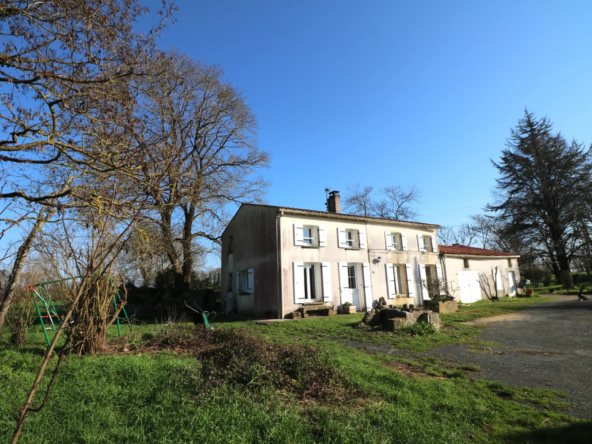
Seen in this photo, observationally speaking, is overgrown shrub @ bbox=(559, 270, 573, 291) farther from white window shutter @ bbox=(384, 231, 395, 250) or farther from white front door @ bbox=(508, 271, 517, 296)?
white window shutter @ bbox=(384, 231, 395, 250)

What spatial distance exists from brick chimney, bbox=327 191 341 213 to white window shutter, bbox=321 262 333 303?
12.8 ft

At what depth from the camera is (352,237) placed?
15.8 metres

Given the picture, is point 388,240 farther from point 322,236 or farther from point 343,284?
point 322,236

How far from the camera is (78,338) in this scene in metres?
5.42

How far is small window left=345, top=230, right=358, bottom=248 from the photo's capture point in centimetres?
1553

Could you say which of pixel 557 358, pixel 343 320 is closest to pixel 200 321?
pixel 343 320

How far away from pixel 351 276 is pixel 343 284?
0.89 metres

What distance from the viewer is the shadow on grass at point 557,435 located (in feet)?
9.73

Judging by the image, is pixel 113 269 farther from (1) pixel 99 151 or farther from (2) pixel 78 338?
(1) pixel 99 151

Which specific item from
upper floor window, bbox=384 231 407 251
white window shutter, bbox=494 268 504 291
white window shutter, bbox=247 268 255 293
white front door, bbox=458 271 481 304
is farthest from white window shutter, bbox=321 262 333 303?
white window shutter, bbox=494 268 504 291

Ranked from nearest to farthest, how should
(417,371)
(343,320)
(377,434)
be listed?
1. (377,434)
2. (417,371)
3. (343,320)

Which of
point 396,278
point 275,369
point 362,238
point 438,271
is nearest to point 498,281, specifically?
point 438,271

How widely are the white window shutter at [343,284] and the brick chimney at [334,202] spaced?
352cm

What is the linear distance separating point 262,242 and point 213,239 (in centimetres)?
533
